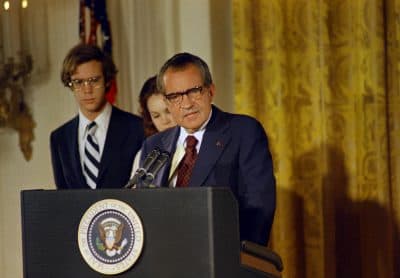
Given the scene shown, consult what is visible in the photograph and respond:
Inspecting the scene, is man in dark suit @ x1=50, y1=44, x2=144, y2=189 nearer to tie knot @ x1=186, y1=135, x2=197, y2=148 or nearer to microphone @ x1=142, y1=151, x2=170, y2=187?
tie knot @ x1=186, y1=135, x2=197, y2=148

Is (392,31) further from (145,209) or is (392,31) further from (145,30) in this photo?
Result: (145,209)

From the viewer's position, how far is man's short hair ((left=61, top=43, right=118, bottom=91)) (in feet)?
12.5

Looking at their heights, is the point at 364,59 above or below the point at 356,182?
above

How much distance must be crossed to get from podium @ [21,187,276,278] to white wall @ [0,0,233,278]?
2009mm

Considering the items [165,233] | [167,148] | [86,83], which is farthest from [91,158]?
[165,233]

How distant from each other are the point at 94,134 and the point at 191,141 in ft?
3.88

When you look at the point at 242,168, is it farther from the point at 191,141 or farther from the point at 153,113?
the point at 153,113

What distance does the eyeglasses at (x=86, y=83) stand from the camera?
12.5 ft

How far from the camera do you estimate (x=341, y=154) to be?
4.07 meters

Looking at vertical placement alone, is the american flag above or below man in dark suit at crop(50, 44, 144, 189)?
above

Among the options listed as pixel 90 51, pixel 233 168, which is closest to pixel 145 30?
pixel 90 51

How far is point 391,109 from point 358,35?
1.22 ft

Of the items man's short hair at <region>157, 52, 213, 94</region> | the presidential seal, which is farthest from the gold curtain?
the presidential seal

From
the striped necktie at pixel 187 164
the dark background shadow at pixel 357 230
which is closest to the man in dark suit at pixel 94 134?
the dark background shadow at pixel 357 230
